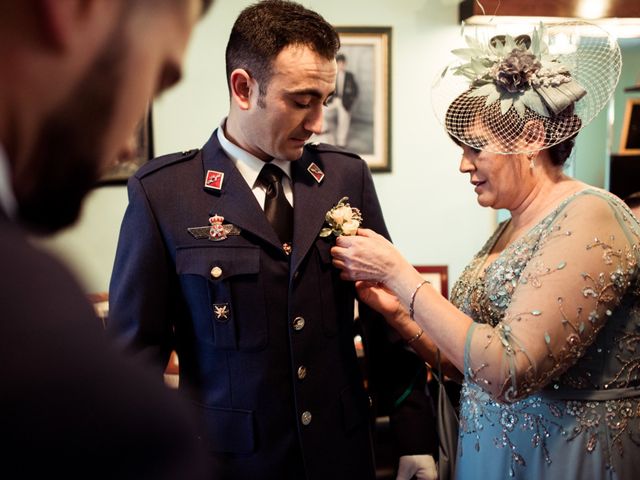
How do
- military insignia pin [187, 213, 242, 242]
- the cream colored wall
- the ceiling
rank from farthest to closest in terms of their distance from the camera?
the cream colored wall < the ceiling < military insignia pin [187, 213, 242, 242]

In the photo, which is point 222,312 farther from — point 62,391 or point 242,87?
point 62,391

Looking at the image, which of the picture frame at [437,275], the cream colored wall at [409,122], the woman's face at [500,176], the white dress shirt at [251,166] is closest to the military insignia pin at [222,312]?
the white dress shirt at [251,166]

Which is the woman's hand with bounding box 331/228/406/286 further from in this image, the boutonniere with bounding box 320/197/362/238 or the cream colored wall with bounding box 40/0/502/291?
the cream colored wall with bounding box 40/0/502/291

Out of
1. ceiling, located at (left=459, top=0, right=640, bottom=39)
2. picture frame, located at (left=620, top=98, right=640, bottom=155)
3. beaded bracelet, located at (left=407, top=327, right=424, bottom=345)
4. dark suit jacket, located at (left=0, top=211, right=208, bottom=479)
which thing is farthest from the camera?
picture frame, located at (left=620, top=98, right=640, bottom=155)

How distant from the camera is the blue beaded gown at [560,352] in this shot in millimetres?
1331

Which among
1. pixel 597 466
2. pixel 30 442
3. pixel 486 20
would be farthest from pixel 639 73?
pixel 30 442

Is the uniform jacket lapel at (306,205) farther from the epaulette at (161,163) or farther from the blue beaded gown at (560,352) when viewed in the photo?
the blue beaded gown at (560,352)

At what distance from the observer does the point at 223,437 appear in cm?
142

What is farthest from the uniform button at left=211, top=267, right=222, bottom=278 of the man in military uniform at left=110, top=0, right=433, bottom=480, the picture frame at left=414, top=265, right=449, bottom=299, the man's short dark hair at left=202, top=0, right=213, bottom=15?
the picture frame at left=414, top=265, right=449, bottom=299

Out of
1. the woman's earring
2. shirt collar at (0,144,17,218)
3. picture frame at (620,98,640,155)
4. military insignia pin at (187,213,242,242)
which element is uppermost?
picture frame at (620,98,640,155)

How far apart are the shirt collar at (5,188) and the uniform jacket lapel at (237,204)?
114 centimetres

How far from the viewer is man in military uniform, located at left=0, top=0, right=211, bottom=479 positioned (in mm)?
272

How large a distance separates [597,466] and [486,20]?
1.99 metres

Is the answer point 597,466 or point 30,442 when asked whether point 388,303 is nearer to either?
point 597,466
